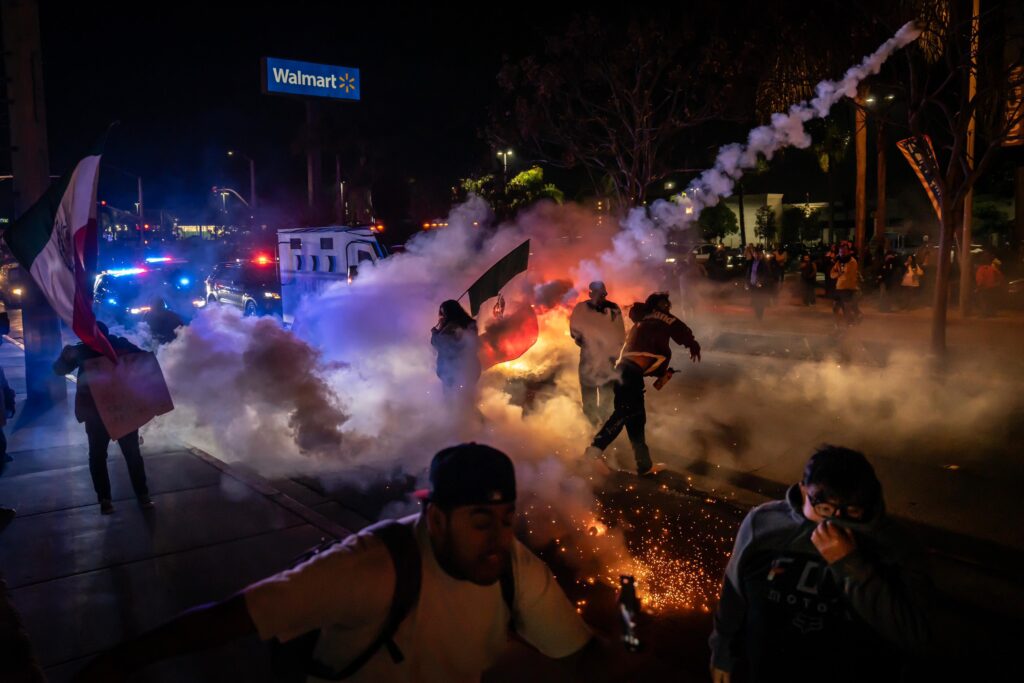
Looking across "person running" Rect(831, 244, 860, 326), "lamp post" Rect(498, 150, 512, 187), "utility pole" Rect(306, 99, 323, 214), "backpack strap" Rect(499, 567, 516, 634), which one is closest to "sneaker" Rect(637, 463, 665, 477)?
"backpack strap" Rect(499, 567, 516, 634)

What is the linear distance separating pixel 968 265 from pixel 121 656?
18.4 m

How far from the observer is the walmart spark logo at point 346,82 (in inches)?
2042

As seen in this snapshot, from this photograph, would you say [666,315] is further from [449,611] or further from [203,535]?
[449,611]

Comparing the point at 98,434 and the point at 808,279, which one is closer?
the point at 98,434

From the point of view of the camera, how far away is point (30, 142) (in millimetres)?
10609

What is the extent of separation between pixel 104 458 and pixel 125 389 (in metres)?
0.61

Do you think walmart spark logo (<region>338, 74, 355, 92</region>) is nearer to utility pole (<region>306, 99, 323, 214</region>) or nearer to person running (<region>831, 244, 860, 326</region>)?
utility pole (<region>306, 99, 323, 214</region>)

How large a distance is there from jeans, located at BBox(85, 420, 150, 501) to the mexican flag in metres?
0.66

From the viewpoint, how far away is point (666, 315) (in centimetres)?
A: 741

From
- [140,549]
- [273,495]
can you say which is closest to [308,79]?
[273,495]

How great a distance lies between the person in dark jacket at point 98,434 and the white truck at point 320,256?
23.8 ft

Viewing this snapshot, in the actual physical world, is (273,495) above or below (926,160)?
below

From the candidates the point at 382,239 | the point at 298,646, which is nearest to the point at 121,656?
the point at 298,646

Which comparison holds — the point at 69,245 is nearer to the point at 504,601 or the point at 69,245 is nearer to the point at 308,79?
the point at 504,601
